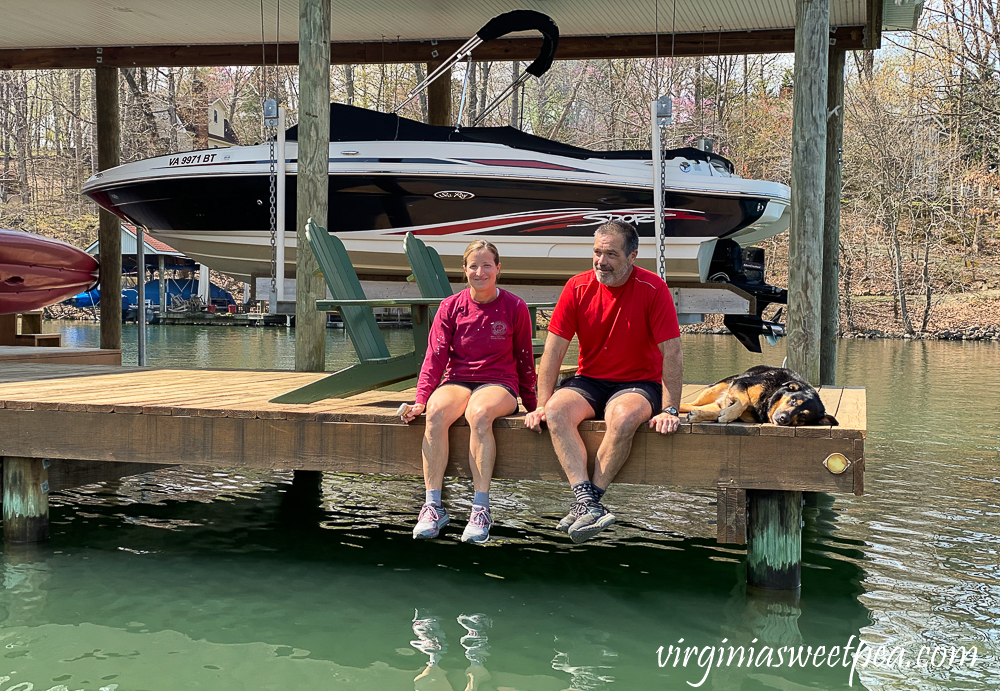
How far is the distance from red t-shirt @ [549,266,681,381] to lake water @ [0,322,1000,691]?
1.04 meters

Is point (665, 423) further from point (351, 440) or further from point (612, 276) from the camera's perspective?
point (351, 440)

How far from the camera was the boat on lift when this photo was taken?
32.0 ft

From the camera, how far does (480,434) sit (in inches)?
168

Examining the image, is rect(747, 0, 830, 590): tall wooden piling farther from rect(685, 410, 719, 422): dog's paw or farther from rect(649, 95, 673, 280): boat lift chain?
rect(649, 95, 673, 280): boat lift chain

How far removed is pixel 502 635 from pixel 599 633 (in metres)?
0.39

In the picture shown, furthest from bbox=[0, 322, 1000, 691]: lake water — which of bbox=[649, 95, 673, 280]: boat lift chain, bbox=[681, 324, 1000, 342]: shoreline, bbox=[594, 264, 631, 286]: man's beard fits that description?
bbox=[681, 324, 1000, 342]: shoreline

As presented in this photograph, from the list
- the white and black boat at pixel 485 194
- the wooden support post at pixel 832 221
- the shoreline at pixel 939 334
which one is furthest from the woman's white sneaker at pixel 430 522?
the shoreline at pixel 939 334

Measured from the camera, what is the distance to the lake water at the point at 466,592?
3668 millimetres

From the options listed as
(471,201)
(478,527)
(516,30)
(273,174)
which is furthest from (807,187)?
(273,174)

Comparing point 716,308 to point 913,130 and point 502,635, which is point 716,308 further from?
Result: point 913,130

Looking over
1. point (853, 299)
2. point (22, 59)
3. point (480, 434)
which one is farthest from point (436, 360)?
point (853, 299)

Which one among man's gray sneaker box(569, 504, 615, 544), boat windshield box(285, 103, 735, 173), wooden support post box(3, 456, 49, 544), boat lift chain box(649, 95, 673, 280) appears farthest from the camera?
boat windshield box(285, 103, 735, 173)

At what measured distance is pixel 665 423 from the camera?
162 inches

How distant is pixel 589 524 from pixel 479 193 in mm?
6361
